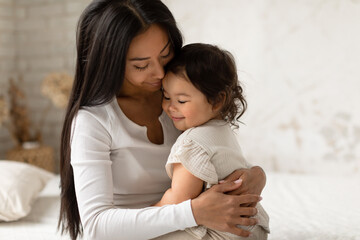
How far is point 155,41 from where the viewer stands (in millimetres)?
1510

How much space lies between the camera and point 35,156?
12.1 feet

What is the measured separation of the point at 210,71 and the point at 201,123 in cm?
17

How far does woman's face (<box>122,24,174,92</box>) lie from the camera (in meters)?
1.49

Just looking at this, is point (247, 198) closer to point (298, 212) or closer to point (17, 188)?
point (298, 212)

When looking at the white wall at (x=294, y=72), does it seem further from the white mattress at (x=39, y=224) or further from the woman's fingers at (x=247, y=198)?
the woman's fingers at (x=247, y=198)

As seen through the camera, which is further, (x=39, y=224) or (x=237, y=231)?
(x=39, y=224)

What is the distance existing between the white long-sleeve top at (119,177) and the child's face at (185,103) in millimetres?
164

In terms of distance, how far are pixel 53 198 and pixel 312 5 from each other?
7.30 feet

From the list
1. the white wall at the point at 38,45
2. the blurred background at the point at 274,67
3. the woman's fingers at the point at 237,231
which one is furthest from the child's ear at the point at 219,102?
the white wall at the point at 38,45

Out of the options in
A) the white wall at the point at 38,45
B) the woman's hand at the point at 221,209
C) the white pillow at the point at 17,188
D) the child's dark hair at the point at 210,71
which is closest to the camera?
the woman's hand at the point at 221,209

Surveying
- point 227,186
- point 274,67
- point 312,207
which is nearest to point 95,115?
point 227,186

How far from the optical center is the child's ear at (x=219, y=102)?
60.4 inches

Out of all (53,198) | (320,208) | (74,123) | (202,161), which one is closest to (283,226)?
(320,208)

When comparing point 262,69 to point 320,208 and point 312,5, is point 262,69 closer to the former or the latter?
point 312,5
